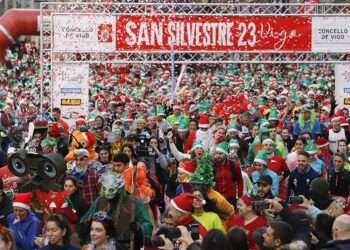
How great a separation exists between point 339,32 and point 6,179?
12.4m

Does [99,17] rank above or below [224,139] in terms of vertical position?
above

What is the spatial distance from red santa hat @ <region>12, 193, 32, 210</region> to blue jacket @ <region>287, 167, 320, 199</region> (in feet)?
14.1

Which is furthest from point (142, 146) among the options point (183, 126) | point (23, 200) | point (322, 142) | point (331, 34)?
point (331, 34)

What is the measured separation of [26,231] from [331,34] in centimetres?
1461

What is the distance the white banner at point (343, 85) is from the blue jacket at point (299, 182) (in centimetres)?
1019

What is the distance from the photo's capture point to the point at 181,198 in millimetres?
9359

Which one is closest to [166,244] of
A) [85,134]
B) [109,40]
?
[85,134]

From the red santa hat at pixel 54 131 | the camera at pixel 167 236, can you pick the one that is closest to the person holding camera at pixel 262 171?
the red santa hat at pixel 54 131

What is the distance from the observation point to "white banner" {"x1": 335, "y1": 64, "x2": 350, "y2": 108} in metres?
23.0

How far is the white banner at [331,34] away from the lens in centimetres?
2289

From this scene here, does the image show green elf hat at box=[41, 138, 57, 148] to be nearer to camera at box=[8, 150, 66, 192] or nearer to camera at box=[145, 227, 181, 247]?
camera at box=[8, 150, 66, 192]

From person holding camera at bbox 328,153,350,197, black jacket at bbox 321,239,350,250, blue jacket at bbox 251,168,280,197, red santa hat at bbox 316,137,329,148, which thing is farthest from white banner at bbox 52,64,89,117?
black jacket at bbox 321,239,350,250

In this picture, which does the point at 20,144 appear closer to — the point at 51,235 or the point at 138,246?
the point at 138,246

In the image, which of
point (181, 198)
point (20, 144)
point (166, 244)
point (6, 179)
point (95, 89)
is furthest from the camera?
point (95, 89)
